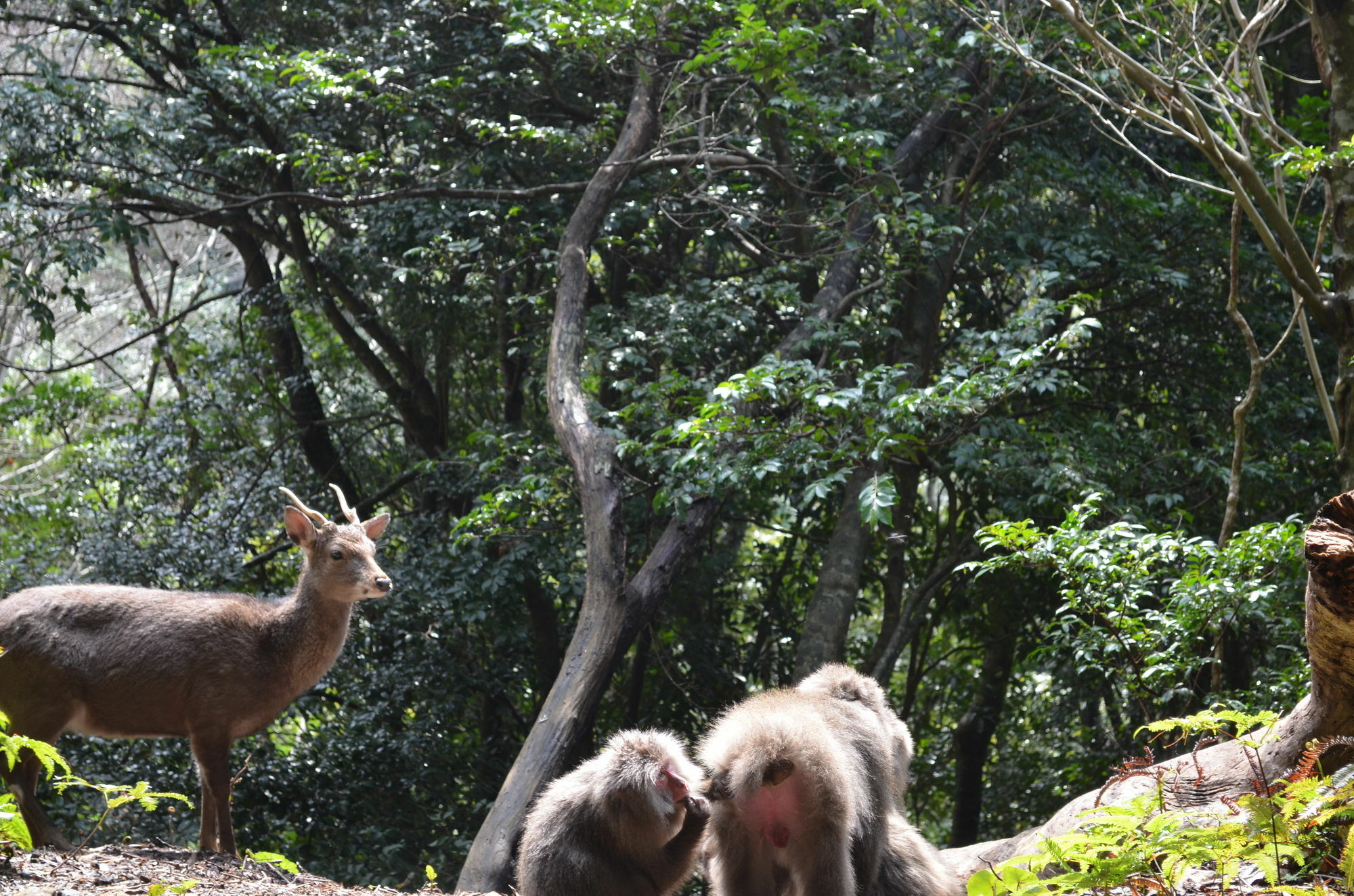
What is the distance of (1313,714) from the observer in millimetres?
3707

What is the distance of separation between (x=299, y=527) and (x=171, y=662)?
2.87 ft

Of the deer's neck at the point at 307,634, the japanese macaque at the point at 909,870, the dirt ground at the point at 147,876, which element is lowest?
the japanese macaque at the point at 909,870

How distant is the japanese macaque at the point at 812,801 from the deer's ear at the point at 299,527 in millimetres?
2571

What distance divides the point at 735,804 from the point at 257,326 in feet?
26.2

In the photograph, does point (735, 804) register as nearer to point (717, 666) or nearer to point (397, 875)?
point (397, 875)

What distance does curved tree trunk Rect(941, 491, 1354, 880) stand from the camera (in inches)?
122

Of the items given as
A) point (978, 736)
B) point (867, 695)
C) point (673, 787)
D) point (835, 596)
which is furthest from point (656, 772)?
point (978, 736)

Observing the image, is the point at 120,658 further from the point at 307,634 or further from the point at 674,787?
the point at 674,787

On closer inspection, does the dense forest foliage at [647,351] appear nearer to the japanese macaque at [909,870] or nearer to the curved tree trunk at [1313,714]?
the japanese macaque at [909,870]

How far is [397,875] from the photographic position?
28.1ft

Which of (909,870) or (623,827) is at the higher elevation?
(623,827)

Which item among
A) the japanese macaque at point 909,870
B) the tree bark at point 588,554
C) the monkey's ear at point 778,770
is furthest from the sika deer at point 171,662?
the japanese macaque at point 909,870

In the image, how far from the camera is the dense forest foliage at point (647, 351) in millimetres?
7914

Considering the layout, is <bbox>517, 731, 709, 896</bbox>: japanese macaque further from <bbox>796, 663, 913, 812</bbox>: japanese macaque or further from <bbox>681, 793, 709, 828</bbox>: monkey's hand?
<bbox>796, 663, 913, 812</bbox>: japanese macaque
